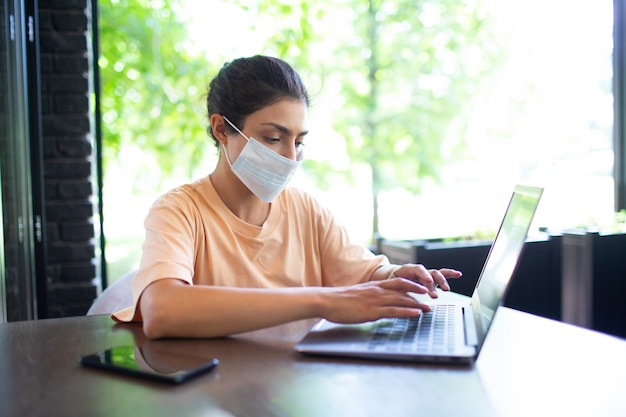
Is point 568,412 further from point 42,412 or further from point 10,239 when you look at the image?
point 10,239

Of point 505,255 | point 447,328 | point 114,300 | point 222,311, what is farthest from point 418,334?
point 114,300

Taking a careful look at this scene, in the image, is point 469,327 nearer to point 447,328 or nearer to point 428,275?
point 447,328

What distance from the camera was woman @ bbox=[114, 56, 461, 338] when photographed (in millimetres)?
1080

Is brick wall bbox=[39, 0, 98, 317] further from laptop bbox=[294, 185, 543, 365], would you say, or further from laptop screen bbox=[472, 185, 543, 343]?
laptop screen bbox=[472, 185, 543, 343]

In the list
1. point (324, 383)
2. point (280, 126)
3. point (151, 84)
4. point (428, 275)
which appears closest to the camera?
point (324, 383)

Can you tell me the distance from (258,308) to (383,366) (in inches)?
10.4

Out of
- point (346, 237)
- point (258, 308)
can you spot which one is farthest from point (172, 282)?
point (346, 237)

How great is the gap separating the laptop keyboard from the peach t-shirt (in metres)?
0.39

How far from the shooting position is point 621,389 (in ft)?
2.68

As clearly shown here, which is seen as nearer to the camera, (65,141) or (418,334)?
(418,334)

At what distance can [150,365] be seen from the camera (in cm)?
91

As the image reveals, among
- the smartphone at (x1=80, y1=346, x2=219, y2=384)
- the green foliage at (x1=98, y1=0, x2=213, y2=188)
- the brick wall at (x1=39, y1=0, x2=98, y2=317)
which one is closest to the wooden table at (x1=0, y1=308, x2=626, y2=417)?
the smartphone at (x1=80, y1=346, x2=219, y2=384)

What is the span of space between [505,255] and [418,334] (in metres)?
Result: 0.21

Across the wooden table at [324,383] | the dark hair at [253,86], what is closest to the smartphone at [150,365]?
the wooden table at [324,383]
